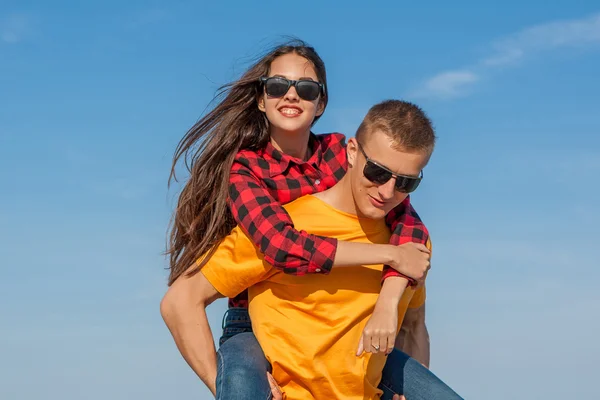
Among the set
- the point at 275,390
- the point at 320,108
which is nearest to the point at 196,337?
the point at 275,390

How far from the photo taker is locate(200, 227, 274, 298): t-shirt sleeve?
18.3 ft

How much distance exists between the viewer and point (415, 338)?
259 inches

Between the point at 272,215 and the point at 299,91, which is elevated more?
the point at 299,91

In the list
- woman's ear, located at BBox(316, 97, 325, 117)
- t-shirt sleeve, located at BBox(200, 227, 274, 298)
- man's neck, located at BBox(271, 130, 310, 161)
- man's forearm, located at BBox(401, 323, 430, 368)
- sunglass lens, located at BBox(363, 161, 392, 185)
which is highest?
woman's ear, located at BBox(316, 97, 325, 117)

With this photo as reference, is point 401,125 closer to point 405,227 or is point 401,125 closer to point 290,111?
point 405,227

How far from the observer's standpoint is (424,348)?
6.64 m

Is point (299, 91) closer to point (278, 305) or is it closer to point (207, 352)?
point (278, 305)

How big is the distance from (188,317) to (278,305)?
0.72m

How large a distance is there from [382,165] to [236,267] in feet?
3.92

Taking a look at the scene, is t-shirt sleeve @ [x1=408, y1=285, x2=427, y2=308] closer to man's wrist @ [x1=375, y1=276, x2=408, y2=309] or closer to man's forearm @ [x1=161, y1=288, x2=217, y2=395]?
man's wrist @ [x1=375, y1=276, x2=408, y2=309]

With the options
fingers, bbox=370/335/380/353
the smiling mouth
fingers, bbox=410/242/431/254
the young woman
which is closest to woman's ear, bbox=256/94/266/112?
the young woman

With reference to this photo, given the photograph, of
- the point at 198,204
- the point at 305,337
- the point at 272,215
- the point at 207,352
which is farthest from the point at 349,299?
the point at 198,204

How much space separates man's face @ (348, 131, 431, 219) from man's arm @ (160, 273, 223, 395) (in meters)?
1.22

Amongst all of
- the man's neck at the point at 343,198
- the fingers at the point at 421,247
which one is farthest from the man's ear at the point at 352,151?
the fingers at the point at 421,247
